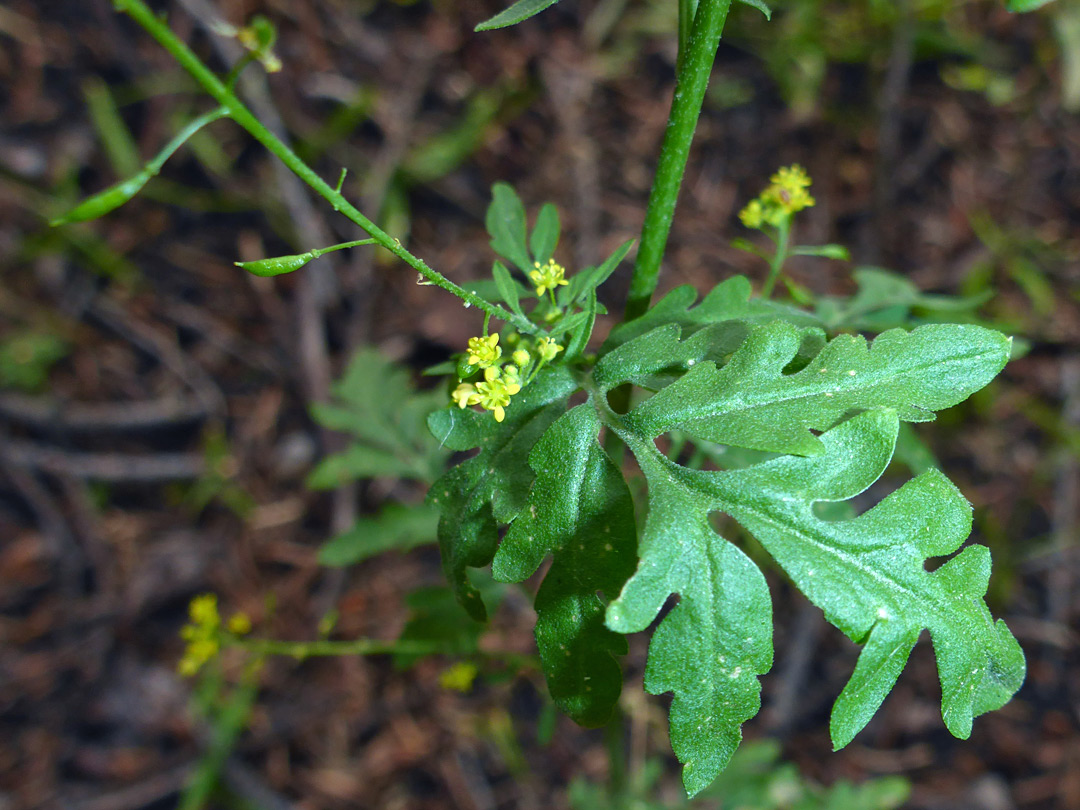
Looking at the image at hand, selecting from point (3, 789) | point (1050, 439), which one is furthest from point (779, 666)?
point (3, 789)

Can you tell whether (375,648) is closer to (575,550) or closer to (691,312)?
(575,550)

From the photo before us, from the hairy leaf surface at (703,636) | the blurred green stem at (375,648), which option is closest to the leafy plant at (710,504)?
the hairy leaf surface at (703,636)

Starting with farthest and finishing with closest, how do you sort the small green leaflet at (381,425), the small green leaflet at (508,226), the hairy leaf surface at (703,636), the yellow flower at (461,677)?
the small green leaflet at (381,425) < the yellow flower at (461,677) < the small green leaflet at (508,226) < the hairy leaf surface at (703,636)

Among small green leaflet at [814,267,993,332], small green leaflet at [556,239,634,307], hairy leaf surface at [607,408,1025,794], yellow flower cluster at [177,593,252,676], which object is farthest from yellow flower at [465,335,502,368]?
yellow flower cluster at [177,593,252,676]

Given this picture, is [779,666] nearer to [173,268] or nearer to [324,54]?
[173,268]

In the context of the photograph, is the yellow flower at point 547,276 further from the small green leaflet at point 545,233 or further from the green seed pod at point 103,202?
the green seed pod at point 103,202
